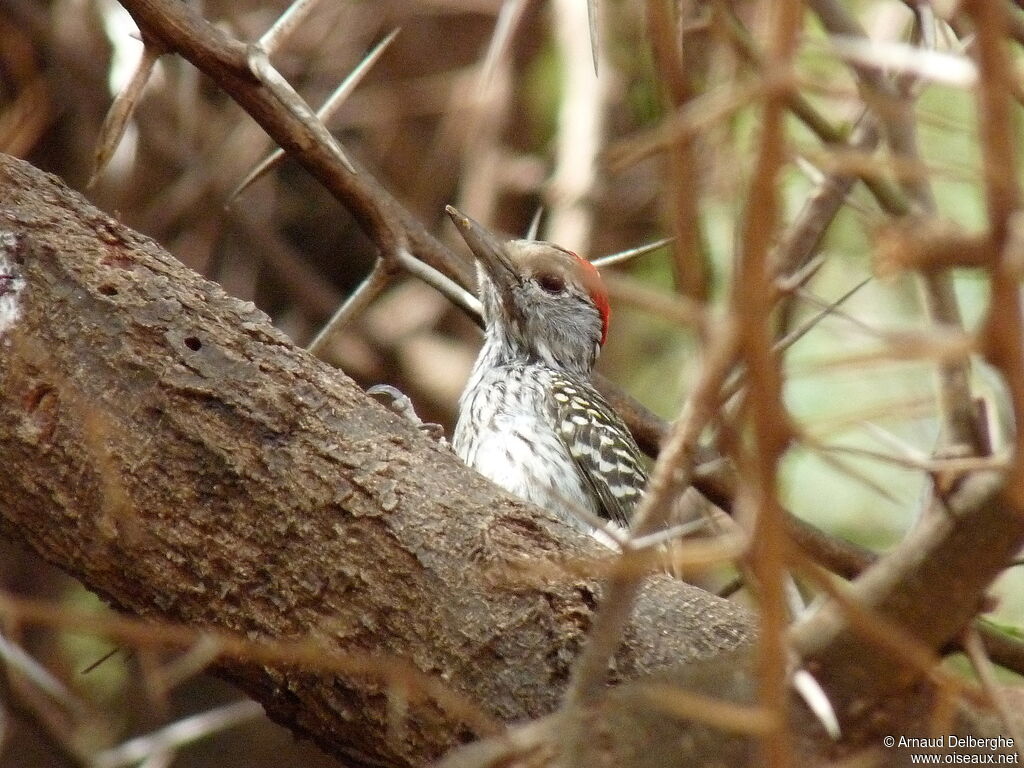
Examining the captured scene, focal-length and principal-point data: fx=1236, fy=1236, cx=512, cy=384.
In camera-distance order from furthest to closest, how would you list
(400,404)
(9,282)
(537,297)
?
(537,297) < (400,404) < (9,282)

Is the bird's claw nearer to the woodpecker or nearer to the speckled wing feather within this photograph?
the woodpecker

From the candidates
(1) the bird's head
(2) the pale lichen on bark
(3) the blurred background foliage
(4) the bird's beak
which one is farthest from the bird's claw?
(3) the blurred background foliage

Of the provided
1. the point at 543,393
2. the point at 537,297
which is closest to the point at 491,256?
the point at 537,297

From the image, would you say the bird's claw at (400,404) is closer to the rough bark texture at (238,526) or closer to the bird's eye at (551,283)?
the rough bark texture at (238,526)

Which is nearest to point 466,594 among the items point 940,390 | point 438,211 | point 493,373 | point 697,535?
point 940,390

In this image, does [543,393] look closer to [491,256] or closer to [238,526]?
[491,256]

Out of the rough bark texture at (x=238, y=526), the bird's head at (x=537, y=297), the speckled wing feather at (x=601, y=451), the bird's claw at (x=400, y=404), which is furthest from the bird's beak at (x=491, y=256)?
the rough bark texture at (x=238, y=526)
